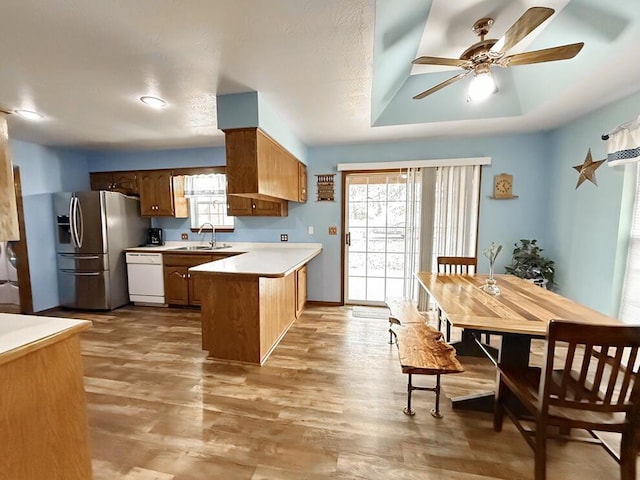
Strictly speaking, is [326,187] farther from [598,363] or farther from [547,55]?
[598,363]

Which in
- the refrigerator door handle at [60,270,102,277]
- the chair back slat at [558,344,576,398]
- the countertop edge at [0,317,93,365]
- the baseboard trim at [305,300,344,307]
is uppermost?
the countertop edge at [0,317,93,365]

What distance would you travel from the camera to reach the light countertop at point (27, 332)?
3.14 feet

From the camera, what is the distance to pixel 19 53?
67.6 inches

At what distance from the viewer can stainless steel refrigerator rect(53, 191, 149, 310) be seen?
376cm

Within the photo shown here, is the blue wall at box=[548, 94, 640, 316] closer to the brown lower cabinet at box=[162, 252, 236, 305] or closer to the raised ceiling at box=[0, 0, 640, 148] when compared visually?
the raised ceiling at box=[0, 0, 640, 148]

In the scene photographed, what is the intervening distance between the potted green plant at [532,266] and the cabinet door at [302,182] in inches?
112

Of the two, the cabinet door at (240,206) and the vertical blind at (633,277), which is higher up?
the cabinet door at (240,206)

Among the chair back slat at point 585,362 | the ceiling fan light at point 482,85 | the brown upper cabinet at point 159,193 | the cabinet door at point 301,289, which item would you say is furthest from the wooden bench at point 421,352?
the brown upper cabinet at point 159,193

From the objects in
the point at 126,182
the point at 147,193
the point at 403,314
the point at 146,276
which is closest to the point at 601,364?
the point at 403,314

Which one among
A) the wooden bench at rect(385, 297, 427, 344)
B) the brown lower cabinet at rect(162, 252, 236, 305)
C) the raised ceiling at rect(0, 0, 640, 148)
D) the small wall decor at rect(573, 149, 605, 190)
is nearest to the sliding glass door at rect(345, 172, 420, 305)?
the raised ceiling at rect(0, 0, 640, 148)

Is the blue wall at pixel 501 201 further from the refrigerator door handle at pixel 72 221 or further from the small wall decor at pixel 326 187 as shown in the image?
the refrigerator door handle at pixel 72 221

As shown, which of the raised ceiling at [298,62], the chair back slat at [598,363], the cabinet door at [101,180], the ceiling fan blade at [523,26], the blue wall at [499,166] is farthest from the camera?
the cabinet door at [101,180]

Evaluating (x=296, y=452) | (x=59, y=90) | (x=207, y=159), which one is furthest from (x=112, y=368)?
(x=207, y=159)

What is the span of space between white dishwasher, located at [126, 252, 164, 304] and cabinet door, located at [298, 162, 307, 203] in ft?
7.25
